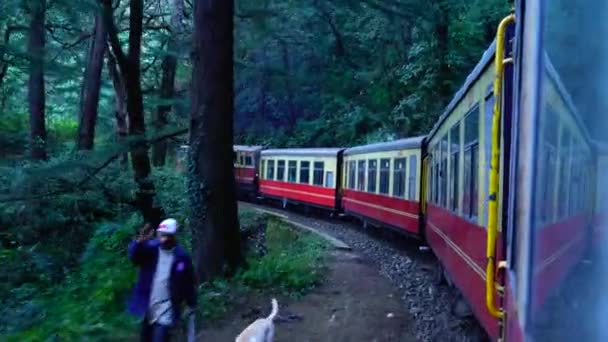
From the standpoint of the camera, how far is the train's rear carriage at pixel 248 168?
3228 centimetres

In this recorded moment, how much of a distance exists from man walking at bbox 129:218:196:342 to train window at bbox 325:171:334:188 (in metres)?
18.2

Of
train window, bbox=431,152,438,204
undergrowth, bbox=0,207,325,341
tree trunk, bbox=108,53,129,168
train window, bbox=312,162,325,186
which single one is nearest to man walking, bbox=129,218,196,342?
undergrowth, bbox=0,207,325,341

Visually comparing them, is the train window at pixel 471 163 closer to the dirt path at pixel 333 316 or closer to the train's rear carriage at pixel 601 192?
the dirt path at pixel 333 316

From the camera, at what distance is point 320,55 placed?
108 feet

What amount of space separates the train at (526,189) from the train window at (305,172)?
15326mm

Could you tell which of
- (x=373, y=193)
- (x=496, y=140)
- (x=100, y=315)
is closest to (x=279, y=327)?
(x=100, y=315)

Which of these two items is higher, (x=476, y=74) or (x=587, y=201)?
(x=476, y=74)

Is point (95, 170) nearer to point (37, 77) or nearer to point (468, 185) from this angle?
point (37, 77)

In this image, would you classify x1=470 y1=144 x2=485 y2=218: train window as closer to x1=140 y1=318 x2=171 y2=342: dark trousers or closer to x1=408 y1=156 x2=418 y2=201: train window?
x1=140 y1=318 x2=171 y2=342: dark trousers

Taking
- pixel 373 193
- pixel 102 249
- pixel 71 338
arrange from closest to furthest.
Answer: pixel 71 338, pixel 102 249, pixel 373 193

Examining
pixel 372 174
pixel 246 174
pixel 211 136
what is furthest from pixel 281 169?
pixel 211 136

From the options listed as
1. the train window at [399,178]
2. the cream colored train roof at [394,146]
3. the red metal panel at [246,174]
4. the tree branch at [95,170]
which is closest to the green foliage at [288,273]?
the train window at [399,178]

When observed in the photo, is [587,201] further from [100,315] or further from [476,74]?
[100,315]

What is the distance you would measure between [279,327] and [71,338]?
252 centimetres
